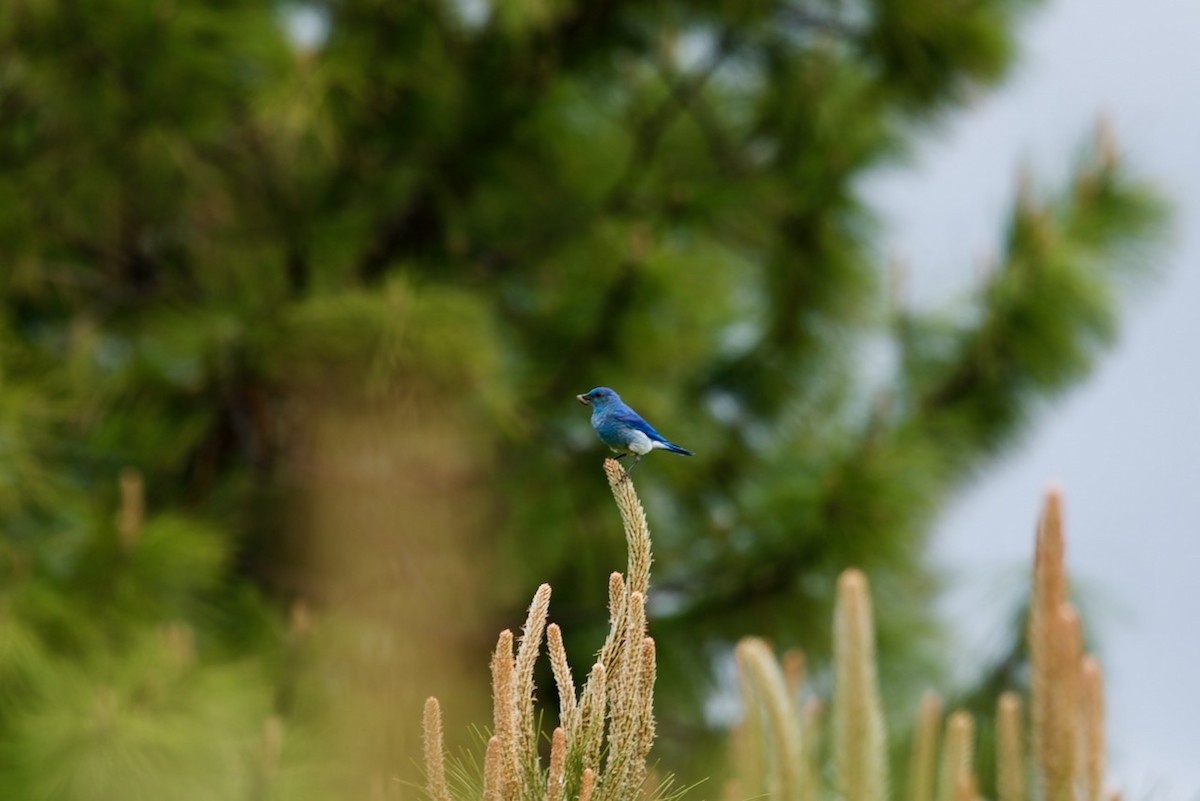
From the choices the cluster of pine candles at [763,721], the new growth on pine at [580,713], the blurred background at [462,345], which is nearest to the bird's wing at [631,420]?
the cluster of pine candles at [763,721]

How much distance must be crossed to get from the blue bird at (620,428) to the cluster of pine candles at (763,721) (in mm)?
193

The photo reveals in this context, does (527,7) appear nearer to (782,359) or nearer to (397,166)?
(397,166)

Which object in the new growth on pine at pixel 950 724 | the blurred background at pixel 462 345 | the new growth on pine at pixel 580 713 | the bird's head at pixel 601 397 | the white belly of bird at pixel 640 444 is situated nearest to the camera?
the new growth on pine at pixel 580 713

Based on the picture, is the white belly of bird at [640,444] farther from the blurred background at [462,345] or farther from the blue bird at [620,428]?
the blurred background at [462,345]

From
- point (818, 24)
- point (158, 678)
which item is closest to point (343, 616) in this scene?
point (158, 678)

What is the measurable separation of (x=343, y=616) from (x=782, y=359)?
188 cm

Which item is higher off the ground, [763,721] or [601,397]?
[601,397]

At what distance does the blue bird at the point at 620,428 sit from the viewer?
5.86 ft

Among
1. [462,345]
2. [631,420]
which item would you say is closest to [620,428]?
[631,420]

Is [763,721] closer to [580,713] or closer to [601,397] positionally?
[601,397]

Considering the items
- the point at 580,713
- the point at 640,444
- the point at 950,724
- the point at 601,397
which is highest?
the point at 601,397

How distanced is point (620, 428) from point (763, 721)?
0.46m

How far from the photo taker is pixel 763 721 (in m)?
2.05

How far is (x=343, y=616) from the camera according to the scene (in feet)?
17.5
